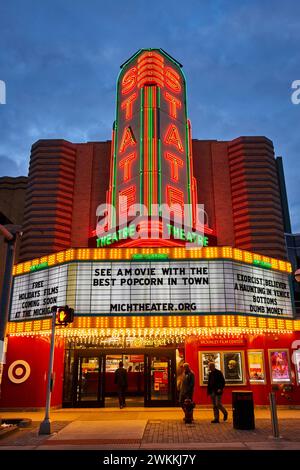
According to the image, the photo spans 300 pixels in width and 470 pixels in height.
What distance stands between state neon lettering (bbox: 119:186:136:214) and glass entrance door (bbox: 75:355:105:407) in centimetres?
751

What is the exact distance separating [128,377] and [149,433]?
6629 mm

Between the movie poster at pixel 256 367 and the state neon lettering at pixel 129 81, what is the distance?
1616 cm

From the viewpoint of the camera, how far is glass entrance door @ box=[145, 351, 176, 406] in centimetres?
1678

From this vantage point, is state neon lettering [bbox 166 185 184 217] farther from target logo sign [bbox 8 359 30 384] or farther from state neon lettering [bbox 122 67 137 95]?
target logo sign [bbox 8 359 30 384]

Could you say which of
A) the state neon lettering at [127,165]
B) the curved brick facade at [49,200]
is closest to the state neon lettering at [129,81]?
the state neon lettering at [127,165]

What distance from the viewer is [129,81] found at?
23891 mm

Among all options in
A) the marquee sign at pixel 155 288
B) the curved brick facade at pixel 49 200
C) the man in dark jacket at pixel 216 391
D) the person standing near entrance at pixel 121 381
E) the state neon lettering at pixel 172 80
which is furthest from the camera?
the curved brick facade at pixel 49 200

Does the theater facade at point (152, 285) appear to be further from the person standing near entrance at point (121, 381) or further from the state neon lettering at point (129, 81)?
the person standing near entrance at point (121, 381)

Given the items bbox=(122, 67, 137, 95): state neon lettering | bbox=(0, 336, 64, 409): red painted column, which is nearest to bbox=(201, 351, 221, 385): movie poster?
bbox=(0, 336, 64, 409): red painted column

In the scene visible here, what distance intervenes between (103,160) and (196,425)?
749 inches

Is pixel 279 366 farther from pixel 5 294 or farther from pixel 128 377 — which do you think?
pixel 5 294

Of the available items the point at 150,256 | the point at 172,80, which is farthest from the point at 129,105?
the point at 150,256

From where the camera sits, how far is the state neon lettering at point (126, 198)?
20.4m
